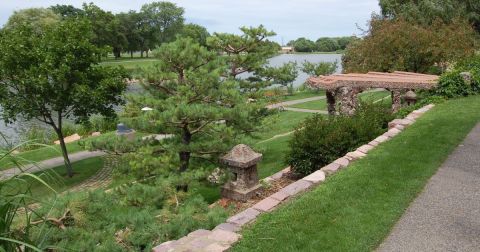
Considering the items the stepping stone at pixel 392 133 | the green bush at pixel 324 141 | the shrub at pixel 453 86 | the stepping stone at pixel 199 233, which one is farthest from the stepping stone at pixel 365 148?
the shrub at pixel 453 86

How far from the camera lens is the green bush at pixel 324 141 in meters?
8.18

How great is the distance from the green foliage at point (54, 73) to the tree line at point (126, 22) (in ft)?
122

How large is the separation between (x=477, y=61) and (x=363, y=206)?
12750 millimetres

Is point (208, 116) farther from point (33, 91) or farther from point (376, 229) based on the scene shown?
point (33, 91)

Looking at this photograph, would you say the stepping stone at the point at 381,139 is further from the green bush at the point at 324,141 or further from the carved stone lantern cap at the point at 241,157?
the carved stone lantern cap at the point at 241,157

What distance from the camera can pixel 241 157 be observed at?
7.47 m

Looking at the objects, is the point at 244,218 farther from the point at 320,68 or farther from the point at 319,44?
the point at 319,44

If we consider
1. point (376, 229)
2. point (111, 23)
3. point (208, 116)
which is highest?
point (111, 23)

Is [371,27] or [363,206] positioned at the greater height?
[371,27]

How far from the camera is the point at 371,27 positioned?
938 inches

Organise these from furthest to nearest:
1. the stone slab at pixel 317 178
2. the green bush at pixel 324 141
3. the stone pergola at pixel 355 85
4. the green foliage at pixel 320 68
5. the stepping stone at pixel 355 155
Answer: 1. the green foliage at pixel 320 68
2. the stone pergola at pixel 355 85
3. the green bush at pixel 324 141
4. the stepping stone at pixel 355 155
5. the stone slab at pixel 317 178

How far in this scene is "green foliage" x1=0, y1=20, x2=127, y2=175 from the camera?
39.9ft

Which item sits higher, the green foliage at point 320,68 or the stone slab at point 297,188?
the green foliage at point 320,68

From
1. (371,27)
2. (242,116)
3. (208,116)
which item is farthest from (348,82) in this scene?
(371,27)
